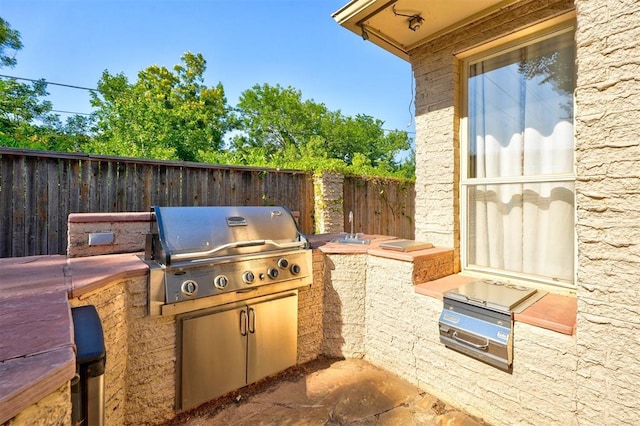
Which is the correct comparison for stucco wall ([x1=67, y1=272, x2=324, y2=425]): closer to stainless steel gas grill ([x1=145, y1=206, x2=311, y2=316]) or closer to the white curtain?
stainless steel gas grill ([x1=145, y1=206, x2=311, y2=316])

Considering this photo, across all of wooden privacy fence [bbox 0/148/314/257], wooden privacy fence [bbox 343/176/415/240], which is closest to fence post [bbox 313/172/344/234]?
wooden privacy fence [bbox 343/176/415/240]

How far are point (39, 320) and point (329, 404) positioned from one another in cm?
218

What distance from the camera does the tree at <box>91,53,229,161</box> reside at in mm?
7785

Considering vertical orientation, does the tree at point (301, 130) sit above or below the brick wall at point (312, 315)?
above

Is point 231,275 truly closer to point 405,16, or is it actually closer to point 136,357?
point 136,357

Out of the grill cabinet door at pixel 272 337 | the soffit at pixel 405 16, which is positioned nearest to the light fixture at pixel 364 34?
the soffit at pixel 405 16

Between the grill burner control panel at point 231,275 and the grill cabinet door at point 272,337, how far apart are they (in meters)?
0.25

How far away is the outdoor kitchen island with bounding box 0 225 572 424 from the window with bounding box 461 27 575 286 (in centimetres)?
58

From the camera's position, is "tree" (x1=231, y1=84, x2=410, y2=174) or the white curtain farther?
"tree" (x1=231, y1=84, x2=410, y2=174)

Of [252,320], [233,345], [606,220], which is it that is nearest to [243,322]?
[252,320]

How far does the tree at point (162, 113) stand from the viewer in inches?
307

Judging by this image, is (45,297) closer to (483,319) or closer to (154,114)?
(483,319)

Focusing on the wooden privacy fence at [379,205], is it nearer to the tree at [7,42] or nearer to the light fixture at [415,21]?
the light fixture at [415,21]

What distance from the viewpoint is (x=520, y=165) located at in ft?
9.16
